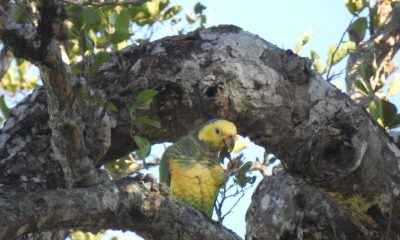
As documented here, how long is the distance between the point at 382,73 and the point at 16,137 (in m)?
2.09

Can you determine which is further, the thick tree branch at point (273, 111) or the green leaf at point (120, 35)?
the thick tree branch at point (273, 111)

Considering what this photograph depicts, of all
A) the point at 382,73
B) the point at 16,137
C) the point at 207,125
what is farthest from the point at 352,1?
the point at 16,137

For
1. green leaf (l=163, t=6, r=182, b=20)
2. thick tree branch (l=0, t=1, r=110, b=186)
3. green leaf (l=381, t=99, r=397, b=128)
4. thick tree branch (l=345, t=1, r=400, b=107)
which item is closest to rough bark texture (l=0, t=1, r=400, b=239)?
green leaf (l=381, t=99, r=397, b=128)

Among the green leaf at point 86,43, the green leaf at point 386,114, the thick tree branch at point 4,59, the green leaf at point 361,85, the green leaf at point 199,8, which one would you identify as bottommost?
the thick tree branch at point 4,59

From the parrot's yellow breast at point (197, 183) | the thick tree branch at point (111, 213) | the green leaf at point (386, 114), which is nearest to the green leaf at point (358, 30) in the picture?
the green leaf at point (386, 114)

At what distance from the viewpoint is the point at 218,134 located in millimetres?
3127

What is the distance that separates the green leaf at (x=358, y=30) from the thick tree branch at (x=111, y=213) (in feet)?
5.76

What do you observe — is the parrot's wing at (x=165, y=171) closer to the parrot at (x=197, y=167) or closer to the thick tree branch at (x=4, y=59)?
the parrot at (x=197, y=167)

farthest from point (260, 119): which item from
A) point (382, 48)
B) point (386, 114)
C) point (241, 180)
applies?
point (382, 48)

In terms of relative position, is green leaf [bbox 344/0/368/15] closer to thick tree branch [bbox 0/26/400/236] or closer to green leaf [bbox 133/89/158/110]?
thick tree branch [bbox 0/26/400/236]

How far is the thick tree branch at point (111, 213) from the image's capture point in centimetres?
161

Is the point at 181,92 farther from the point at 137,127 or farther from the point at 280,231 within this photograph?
the point at 280,231

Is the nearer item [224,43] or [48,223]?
[48,223]

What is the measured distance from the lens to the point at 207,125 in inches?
122
